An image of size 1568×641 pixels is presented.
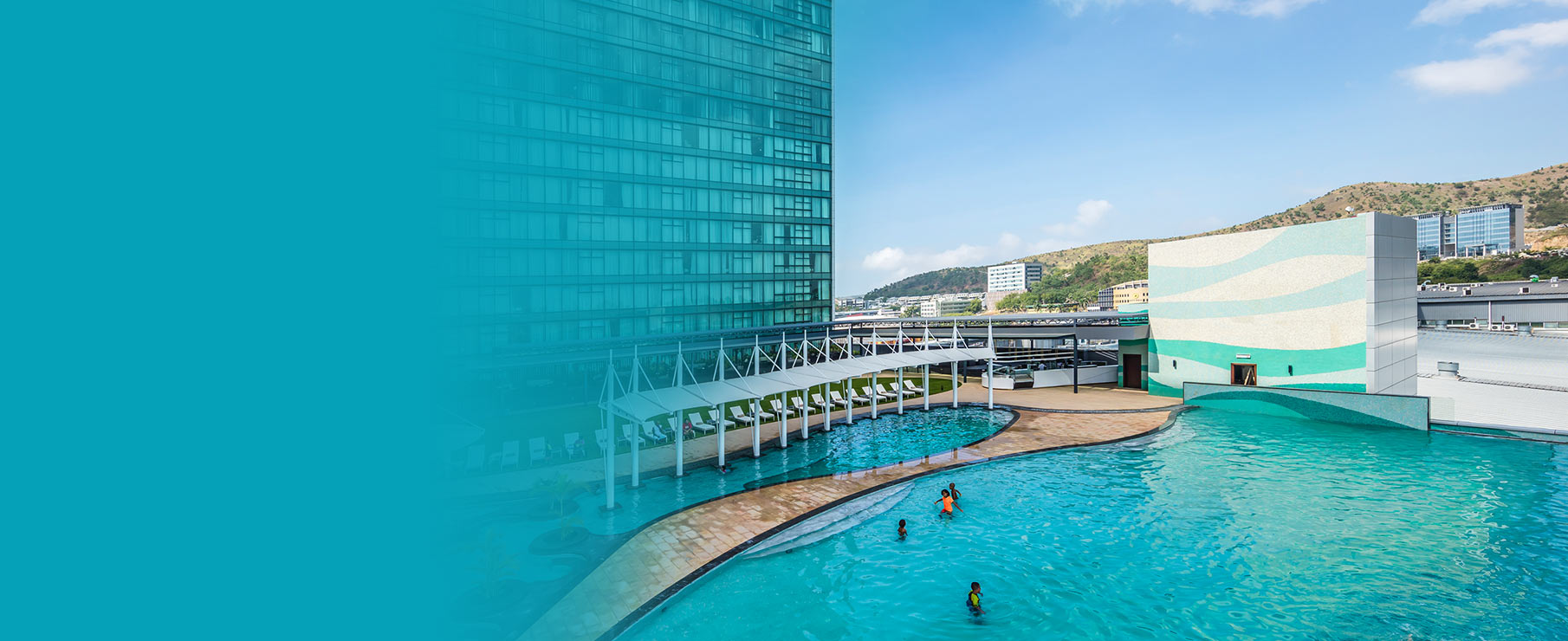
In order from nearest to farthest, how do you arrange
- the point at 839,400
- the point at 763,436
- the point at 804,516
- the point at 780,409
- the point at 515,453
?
the point at 804,516
the point at 515,453
the point at 763,436
the point at 780,409
the point at 839,400

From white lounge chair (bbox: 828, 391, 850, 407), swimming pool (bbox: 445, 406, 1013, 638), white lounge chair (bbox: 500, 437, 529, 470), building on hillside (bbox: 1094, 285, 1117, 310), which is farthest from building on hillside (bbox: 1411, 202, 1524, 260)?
white lounge chair (bbox: 500, 437, 529, 470)

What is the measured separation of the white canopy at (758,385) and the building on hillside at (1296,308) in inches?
507

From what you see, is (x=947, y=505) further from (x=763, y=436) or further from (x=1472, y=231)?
(x=1472, y=231)

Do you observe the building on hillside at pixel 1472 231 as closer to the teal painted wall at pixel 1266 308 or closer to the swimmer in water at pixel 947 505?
the teal painted wall at pixel 1266 308

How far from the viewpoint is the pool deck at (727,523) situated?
9.59 m

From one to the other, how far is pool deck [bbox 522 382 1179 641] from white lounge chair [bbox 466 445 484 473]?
6777 millimetres

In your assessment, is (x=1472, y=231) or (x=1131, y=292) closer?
(x=1472, y=231)

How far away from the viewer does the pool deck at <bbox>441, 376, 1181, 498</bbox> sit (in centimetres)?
1591

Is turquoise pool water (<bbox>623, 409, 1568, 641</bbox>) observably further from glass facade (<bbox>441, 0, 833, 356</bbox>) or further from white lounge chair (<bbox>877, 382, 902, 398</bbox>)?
white lounge chair (<bbox>877, 382, 902, 398</bbox>)

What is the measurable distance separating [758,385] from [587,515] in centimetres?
757

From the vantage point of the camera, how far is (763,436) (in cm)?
2334
